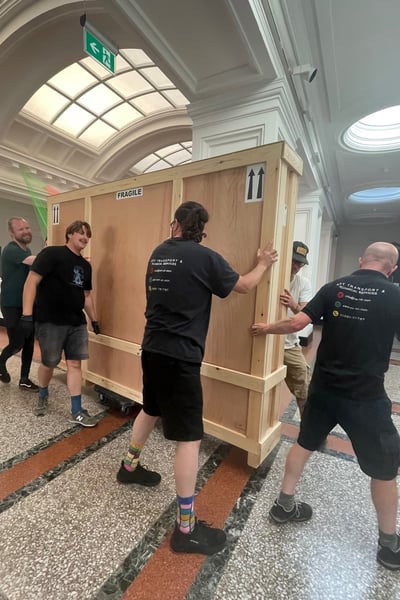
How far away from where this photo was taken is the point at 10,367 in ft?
13.0

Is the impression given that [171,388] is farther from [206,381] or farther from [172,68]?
[172,68]

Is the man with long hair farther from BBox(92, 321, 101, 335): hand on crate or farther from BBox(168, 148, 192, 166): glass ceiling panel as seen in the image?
BBox(168, 148, 192, 166): glass ceiling panel

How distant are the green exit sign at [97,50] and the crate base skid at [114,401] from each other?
3.55 metres

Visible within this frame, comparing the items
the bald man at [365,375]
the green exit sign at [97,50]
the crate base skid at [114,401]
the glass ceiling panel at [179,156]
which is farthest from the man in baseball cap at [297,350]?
the glass ceiling panel at [179,156]

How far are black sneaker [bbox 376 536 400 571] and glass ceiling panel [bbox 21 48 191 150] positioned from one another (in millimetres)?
7133

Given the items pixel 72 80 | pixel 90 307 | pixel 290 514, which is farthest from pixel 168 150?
pixel 290 514

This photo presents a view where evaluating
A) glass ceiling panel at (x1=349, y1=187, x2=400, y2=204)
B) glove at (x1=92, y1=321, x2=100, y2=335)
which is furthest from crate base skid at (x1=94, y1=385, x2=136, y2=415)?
glass ceiling panel at (x1=349, y1=187, x2=400, y2=204)

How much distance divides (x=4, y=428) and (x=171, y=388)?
1.97 m

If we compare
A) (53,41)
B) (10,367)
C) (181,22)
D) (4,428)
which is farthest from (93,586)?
(53,41)

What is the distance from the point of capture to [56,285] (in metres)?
2.50

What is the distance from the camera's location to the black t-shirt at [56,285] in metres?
2.46

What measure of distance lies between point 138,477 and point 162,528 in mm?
366

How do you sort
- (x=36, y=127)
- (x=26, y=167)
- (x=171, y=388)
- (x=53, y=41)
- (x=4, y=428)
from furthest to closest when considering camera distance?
1. (x=26, y=167)
2. (x=36, y=127)
3. (x=53, y=41)
4. (x=4, y=428)
5. (x=171, y=388)

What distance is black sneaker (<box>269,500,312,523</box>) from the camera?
1.66m
